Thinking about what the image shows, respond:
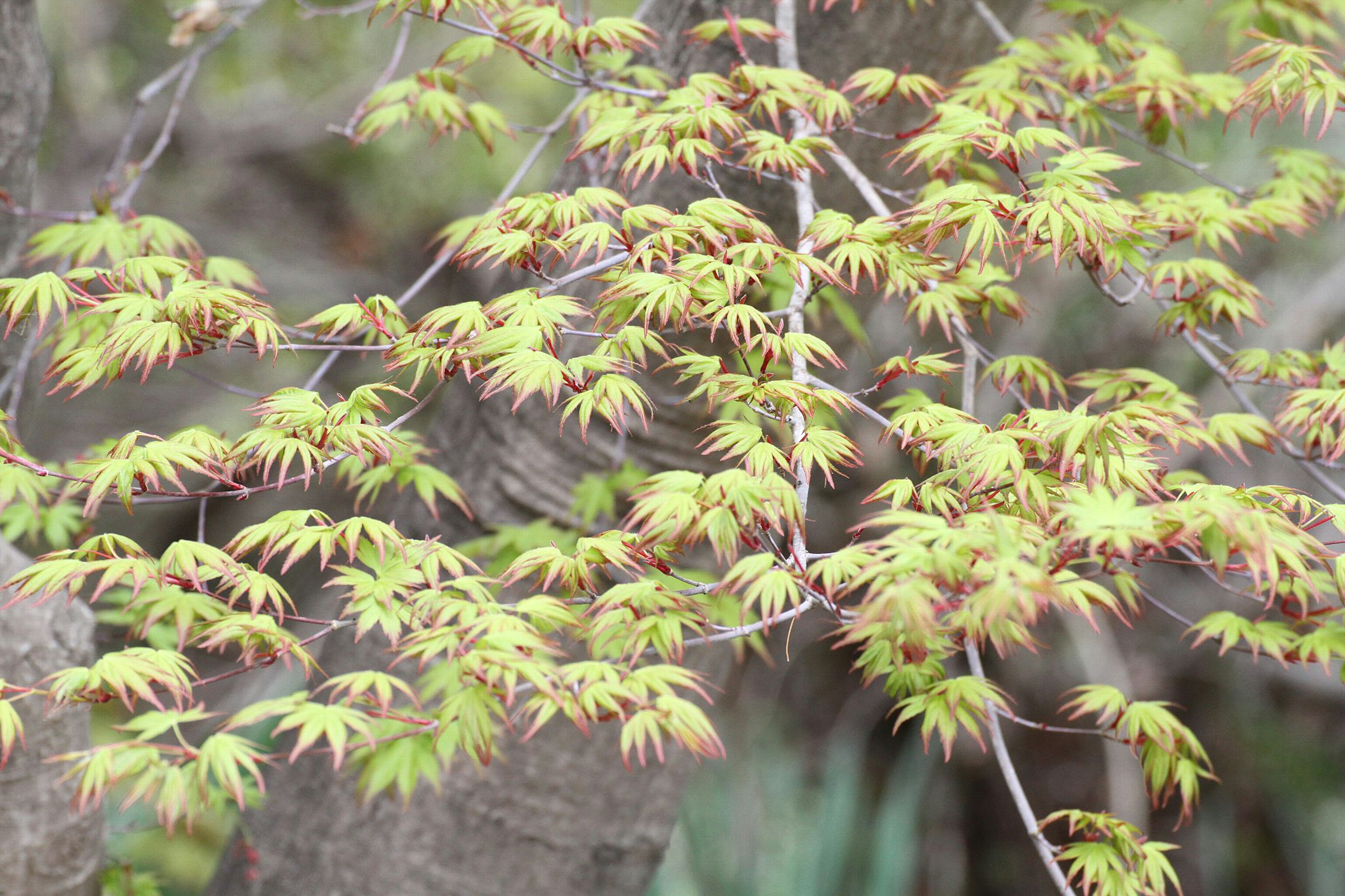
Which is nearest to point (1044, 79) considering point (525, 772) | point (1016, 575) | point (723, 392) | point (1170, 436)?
point (1170, 436)

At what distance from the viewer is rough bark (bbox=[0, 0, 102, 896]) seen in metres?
1.31

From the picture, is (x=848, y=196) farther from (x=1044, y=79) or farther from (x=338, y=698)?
(x=338, y=698)

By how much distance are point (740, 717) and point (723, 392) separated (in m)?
2.83

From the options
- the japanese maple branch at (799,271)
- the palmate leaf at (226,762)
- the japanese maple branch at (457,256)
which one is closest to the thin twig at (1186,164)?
the japanese maple branch at (799,271)

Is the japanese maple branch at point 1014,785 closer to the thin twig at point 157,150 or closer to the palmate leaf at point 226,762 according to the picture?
the palmate leaf at point 226,762

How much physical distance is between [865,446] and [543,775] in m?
1.99

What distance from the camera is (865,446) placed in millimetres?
3297

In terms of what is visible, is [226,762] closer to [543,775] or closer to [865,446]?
[543,775]

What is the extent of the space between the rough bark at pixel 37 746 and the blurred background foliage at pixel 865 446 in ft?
1.90

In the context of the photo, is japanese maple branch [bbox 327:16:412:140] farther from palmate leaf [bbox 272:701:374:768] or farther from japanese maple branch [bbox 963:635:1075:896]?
japanese maple branch [bbox 963:635:1075:896]

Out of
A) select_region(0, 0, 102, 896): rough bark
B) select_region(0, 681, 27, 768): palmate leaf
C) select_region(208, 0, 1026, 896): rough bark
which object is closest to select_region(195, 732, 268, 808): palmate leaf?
select_region(0, 681, 27, 768): palmate leaf

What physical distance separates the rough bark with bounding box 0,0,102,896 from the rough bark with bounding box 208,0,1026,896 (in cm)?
36

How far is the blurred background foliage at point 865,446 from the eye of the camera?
2.90 meters

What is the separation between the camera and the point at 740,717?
3672mm
